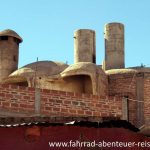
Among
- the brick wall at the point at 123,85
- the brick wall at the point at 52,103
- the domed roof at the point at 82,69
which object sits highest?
the domed roof at the point at 82,69

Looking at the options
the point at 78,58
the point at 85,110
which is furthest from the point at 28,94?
the point at 78,58

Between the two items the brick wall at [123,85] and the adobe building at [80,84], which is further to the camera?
the brick wall at [123,85]

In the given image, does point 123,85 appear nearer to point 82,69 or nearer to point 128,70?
point 128,70

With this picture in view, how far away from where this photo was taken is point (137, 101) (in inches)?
615

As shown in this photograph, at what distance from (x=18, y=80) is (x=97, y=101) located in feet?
14.6

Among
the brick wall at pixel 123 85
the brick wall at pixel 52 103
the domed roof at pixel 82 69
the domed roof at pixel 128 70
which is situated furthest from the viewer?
the domed roof at pixel 128 70

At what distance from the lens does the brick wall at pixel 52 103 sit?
1106 centimetres

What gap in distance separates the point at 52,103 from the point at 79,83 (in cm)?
405

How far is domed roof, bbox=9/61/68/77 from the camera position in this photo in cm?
1592

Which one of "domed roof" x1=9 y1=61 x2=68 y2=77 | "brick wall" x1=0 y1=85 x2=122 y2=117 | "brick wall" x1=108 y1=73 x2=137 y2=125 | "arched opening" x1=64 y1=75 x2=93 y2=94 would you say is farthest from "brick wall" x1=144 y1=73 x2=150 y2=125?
"brick wall" x1=0 y1=85 x2=122 y2=117

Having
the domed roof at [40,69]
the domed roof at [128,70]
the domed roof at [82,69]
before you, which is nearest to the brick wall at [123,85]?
the domed roof at [128,70]

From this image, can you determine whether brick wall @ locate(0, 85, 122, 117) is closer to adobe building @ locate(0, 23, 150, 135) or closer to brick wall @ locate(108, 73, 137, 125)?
adobe building @ locate(0, 23, 150, 135)

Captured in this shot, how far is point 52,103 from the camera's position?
11.6 m

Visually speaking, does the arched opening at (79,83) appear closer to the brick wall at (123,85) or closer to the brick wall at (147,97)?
the brick wall at (123,85)
